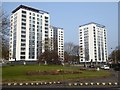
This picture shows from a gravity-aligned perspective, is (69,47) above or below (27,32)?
below

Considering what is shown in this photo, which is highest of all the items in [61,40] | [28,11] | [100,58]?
[28,11]

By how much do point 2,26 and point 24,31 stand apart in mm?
92273

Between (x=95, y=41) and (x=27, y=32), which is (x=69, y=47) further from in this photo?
(x=95, y=41)

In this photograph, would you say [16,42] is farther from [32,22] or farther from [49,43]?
[49,43]

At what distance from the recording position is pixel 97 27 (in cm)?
16788

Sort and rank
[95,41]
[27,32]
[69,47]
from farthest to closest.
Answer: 1. [95,41]
2. [27,32]
3. [69,47]

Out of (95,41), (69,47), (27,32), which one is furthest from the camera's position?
(95,41)

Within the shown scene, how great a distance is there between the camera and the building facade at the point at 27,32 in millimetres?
120213

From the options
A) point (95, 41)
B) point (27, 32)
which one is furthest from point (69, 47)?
point (95, 41)

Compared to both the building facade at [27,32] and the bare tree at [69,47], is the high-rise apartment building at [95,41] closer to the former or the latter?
the building facade at [27,32]

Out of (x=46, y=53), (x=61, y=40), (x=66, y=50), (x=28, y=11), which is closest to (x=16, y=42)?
(x=28, y=11)

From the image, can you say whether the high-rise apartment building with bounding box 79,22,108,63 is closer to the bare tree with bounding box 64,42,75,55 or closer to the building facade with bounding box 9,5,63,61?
the building facade with bounding box 9,5,63,61

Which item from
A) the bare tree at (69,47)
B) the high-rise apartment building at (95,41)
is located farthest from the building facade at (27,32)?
the high-rise apartment building at (95,41)

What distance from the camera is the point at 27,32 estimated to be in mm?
123625
